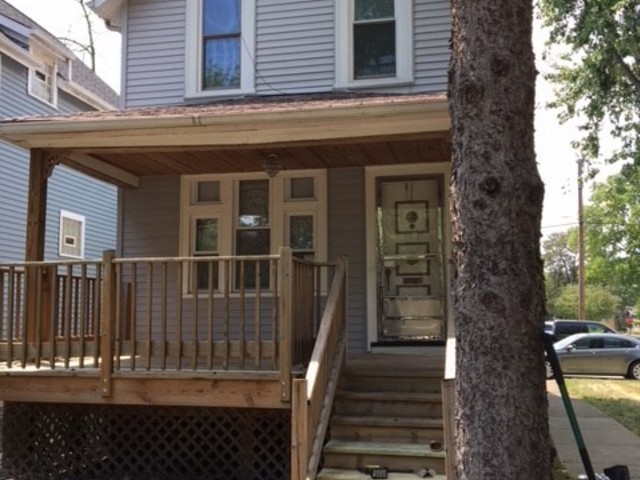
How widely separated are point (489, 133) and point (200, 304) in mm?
6291

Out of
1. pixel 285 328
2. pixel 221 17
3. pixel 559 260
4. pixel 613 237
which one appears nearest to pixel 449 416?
pixel 285 328

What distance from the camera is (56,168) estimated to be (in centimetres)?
1414

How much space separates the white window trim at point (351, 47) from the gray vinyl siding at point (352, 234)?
1.23m

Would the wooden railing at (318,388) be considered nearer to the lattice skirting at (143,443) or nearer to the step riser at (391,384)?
the step riser at (391,384)

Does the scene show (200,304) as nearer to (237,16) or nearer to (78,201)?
(237,16)

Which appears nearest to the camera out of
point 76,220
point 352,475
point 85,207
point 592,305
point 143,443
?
point 352,475

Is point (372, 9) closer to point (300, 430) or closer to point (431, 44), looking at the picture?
point (431, 44)

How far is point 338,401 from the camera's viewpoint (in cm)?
648

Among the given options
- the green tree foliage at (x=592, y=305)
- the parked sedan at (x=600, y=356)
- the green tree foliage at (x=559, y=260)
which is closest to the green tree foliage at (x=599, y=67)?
the parked sedan at (x=600, y=356)

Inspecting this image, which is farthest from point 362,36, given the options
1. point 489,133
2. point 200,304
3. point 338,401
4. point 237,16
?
point 489,133

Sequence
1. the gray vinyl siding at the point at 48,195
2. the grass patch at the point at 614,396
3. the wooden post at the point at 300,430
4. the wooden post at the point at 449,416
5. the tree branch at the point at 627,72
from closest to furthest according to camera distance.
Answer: the wooden post at the point at 449,416 < the wooden post at the point at 300,430 < the grass patch at the point at 614,396 < the gray vinyl siding at the point at 48,195 < the tree branch at the point at 627,72

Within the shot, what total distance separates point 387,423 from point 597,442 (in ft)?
12.2

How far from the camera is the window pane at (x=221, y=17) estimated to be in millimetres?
9469

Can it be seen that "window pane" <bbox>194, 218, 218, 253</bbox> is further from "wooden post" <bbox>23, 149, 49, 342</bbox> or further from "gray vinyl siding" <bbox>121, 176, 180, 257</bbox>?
"wooden post" <bbox>23, 149, 49, 342</bbox>
